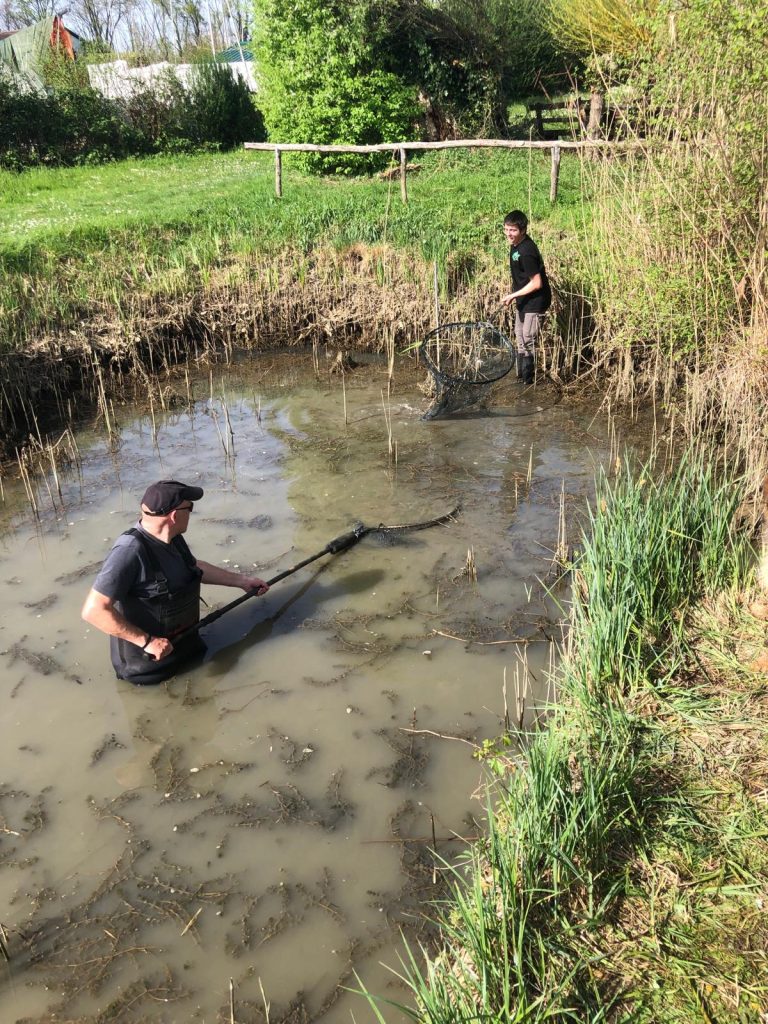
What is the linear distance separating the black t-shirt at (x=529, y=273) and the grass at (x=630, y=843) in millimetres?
4876

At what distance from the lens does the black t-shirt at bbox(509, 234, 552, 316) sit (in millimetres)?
8781

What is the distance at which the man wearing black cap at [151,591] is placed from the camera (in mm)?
4543

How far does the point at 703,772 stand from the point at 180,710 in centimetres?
302

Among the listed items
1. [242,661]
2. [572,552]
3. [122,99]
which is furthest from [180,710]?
[122,99]

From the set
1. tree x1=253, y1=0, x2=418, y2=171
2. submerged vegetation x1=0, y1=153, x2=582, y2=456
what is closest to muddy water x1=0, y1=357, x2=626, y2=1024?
submerged vegetation x1=0, y1=153, x2=582, y2=456

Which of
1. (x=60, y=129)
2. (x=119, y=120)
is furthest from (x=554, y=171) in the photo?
Answer: (x=119, y=120)

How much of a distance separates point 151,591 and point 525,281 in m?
5.96

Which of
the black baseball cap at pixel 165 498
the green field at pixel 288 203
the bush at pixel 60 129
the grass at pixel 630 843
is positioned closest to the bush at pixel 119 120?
the bush at pixel 60 129

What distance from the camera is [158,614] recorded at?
4.88 metres

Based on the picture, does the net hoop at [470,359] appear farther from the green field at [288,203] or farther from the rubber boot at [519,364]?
the green field at [288,203]

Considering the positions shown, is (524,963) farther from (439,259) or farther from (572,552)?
(439,259)

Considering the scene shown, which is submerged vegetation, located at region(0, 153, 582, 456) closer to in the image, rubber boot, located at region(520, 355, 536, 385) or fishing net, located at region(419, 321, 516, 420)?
fishing net, located at region(419, 321, 516, 420)

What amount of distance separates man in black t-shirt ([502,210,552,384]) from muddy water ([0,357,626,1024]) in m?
1.72

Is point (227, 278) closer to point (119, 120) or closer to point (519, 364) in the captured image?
point (519, 364)
